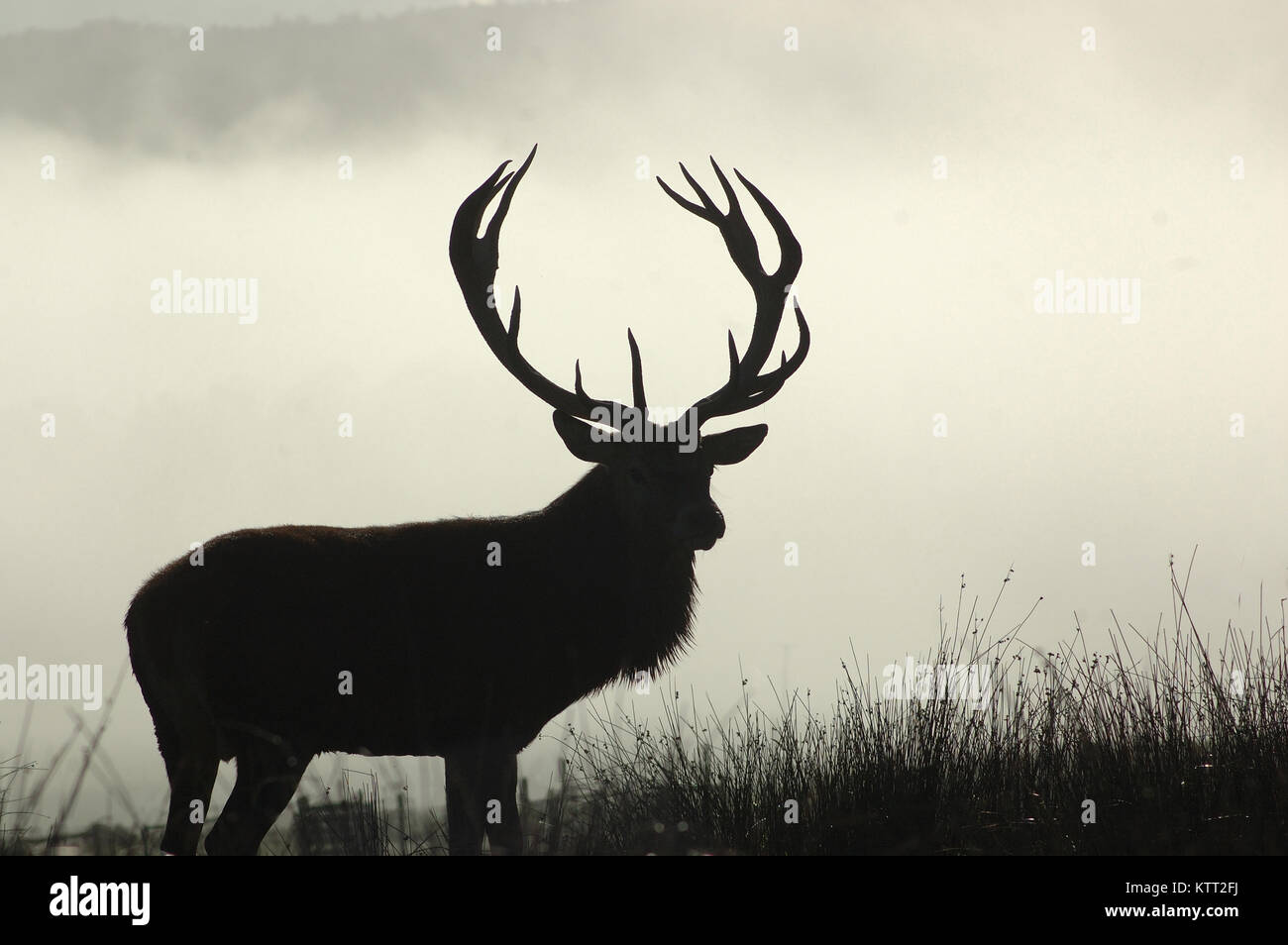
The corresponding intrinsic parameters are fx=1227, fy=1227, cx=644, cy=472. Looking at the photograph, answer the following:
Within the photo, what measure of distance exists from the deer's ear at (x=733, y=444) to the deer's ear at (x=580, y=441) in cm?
58

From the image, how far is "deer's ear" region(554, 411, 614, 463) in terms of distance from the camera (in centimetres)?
654

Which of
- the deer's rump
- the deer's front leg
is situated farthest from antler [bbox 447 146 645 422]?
the deer's front leg

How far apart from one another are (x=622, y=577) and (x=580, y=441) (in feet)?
2.56

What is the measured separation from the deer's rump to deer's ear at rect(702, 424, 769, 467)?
1.29 metres

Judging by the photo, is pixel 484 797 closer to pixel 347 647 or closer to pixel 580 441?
pixel 347 647

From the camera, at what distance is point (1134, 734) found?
5.92 metres

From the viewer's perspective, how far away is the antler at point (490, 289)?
6.90 meters

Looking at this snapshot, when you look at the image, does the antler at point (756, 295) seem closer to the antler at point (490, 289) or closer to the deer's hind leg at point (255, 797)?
the antler at point (490, 289)

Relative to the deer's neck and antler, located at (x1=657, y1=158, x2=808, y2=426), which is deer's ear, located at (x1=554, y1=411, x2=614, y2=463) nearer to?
the deer's neck

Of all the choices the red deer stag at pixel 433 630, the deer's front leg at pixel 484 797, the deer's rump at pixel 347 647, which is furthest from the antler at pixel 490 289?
the deer's front leg at pixel 484 797

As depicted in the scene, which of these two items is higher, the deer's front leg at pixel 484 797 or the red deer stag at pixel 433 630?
the red deer stag at pixel 433 630
